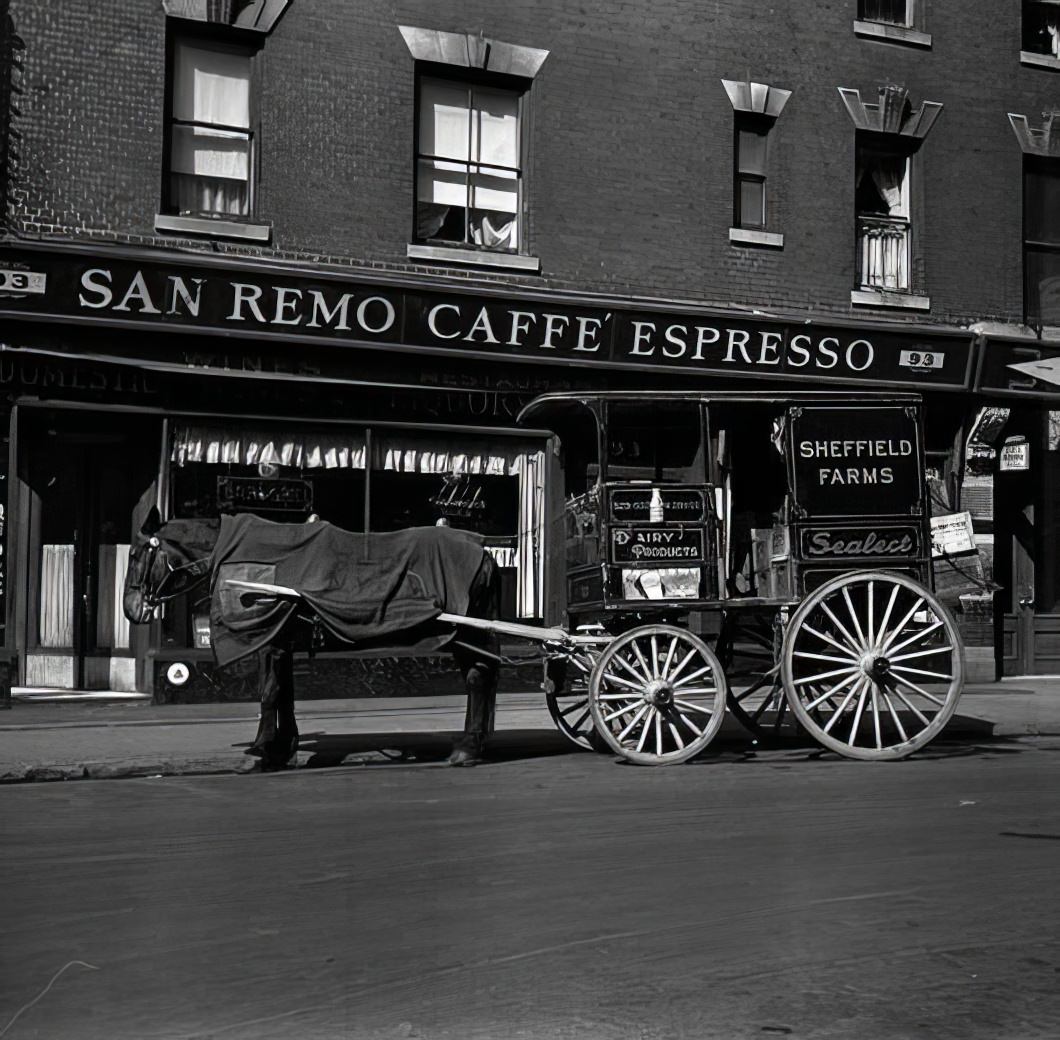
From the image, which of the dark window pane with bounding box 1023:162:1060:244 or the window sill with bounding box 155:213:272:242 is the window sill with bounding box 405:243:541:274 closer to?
the window sill with bounding box 155:213:272:242

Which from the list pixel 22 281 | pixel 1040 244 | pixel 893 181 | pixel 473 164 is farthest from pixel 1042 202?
pixel 22 281

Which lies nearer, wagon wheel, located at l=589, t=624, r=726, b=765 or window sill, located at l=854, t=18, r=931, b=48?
wagon wheel, located at l=589, t=624, r=726, b=765

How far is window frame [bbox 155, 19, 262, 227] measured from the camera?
1486 centimetres

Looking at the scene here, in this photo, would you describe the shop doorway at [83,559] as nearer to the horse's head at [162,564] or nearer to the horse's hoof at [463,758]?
the horse's head at [162,564]

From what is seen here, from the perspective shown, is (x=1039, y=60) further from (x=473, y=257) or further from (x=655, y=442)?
(x=655, y=442)

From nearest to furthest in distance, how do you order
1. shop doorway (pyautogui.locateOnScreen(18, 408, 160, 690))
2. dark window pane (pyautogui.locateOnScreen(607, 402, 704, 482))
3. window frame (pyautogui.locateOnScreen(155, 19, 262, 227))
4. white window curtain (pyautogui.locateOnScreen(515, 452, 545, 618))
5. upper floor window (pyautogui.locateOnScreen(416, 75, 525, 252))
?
dark window pane (pyautogui.locateOnScreen(607, 402, 704, 482)) → window frame (pyautogui.locateOnScreen(155, 19, 262, 227)) → shop doorway (pyautogui.locateOnScreen(18, 408, 160, 690)) → upper floor window (pyautogui.locateOnScreen(416, 75, 525, 252)) → white window curtain (pyautogui.locateOnScreen(515, 452, 545, 618))

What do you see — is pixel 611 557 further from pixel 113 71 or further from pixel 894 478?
pixel 113 71

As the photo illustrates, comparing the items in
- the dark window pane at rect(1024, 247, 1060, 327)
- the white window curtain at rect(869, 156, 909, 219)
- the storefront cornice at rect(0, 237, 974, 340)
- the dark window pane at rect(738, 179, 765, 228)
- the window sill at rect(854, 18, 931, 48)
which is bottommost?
the storefront cornice at rect(0, 237, 974, 340)

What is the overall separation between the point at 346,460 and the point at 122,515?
2.46 metres

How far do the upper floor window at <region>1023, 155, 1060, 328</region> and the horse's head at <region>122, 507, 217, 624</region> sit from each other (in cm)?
1253

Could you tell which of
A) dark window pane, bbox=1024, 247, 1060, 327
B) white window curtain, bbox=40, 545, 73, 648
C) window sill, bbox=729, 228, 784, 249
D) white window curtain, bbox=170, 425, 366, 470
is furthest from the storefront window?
dark window pane, bbox=1024, 247, 1060, 327

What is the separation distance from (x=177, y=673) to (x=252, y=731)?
2280 millimetres

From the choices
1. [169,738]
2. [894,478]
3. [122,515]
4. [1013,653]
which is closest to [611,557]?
[894,478]

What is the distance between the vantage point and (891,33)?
18.0 metres
